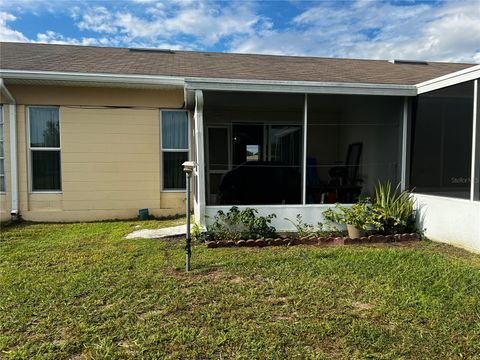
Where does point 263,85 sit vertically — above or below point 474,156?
above

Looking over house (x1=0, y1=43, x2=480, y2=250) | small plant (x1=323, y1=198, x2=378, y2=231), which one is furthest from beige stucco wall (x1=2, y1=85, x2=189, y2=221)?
small plant (x1=323, y1=198, x2=378, y2=231)

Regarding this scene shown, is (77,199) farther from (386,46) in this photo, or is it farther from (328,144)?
(386,46)

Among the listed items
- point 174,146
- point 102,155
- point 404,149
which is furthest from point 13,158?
point 404,149

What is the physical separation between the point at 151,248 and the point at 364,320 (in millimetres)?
3089

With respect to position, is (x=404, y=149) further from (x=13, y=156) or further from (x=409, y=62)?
(x=13, y=156)

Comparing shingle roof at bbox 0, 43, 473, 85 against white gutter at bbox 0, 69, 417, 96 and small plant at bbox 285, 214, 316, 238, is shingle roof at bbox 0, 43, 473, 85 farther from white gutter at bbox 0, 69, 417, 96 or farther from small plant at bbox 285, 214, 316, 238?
small plant at bbox 285, 214, 316, 238

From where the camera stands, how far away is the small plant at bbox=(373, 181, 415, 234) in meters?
5.44

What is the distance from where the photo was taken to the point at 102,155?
23.0 feet

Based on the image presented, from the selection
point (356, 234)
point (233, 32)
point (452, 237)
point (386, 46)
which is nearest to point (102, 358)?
point (356, 234)

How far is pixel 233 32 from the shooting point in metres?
11.7

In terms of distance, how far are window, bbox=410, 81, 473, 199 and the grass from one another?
1.42 meters

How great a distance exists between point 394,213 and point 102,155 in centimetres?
588

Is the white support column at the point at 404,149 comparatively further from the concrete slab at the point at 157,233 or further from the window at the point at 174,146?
the window at the point at 174,146

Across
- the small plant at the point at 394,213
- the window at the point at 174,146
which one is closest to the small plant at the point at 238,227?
the small plant at the point at 394,213
